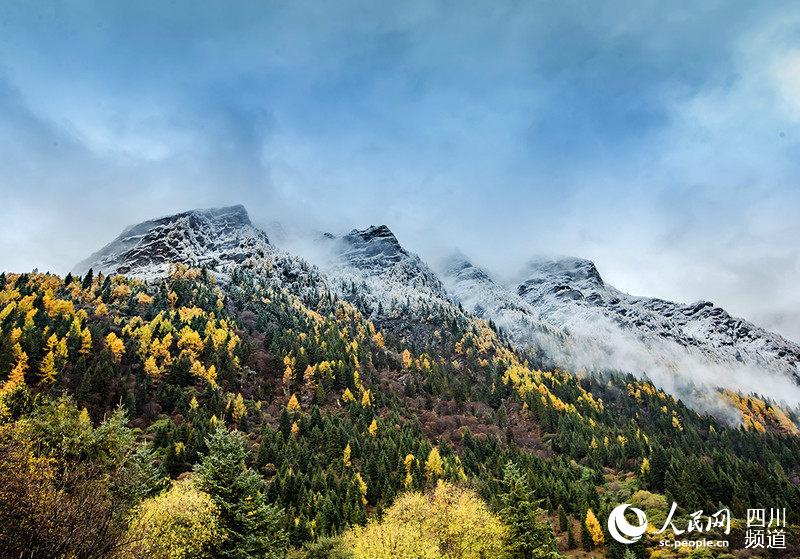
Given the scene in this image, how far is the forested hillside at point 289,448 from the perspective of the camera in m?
38.5

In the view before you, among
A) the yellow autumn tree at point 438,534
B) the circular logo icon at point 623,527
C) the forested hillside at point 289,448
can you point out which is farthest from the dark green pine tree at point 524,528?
the circular logo icon at point 623,527

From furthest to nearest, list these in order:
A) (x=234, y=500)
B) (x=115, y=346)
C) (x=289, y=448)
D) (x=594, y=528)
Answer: (x=115, y=346), (x=289, y=448), (x=594, y=528), (x=234, y=500)

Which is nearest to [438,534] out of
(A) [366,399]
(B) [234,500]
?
(B) [234,500]

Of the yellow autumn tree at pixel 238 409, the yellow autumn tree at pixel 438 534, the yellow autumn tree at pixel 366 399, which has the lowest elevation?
the yellow autumn tree at pixel 438 534

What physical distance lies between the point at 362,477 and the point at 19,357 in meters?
81.5

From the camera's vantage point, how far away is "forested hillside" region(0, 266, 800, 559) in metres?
38.5

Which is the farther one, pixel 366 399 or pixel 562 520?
pixel 366 399

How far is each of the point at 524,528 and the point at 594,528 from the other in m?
34.0

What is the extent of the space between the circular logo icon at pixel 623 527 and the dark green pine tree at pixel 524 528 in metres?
21.1

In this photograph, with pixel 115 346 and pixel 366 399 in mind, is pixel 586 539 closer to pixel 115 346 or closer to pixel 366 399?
pixel 366 399

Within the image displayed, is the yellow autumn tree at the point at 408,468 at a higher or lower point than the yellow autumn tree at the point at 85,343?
lower

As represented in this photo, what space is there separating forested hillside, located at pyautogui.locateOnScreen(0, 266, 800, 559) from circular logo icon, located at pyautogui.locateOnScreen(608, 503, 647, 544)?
255 centimetres

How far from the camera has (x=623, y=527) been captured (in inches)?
2953

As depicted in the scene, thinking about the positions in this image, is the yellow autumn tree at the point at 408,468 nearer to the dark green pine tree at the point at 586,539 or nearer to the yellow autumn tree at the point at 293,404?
the dark green pine tree at the point at 586,539
